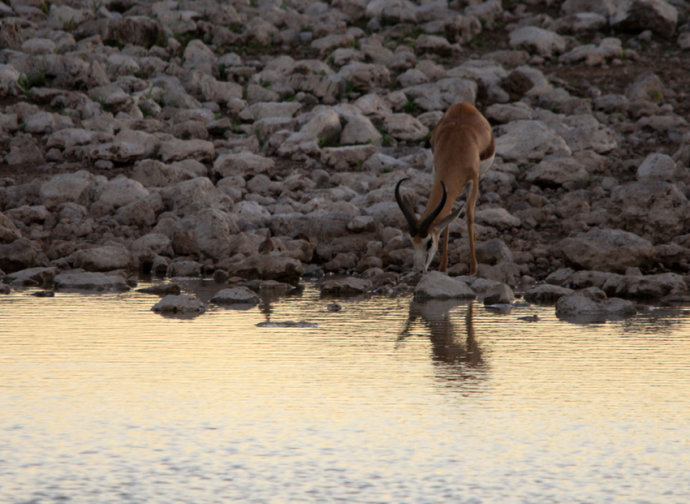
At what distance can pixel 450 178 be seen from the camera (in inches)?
502

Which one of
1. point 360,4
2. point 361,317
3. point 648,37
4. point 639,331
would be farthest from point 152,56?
point 639,331

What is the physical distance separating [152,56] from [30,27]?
2.99 meters

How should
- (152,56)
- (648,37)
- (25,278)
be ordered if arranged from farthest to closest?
(648,37) → (152,56) → (25,278)

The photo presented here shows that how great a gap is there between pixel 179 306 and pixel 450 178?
166 inches

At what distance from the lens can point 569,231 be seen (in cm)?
1414

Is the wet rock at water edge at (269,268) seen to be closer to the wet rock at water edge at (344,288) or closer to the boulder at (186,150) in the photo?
the wet rock at water edge at (344,288)

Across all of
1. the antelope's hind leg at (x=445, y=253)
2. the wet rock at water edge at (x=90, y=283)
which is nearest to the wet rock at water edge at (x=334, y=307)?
the wet rock at water edge at (x=90, y=283)

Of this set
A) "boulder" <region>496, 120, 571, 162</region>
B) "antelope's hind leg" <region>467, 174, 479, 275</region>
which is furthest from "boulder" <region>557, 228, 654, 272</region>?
"boulder" <region>496, 120, 571, 162</region>

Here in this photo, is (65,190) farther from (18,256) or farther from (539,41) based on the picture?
(539,41)

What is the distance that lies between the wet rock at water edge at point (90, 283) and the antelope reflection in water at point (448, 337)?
2.88 metres

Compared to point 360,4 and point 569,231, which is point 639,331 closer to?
point 569,231

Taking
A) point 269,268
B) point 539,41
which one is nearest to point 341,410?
point 269,268

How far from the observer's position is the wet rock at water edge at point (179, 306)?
31.5 ft

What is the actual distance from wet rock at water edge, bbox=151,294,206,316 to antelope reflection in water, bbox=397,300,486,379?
1.75 meters
